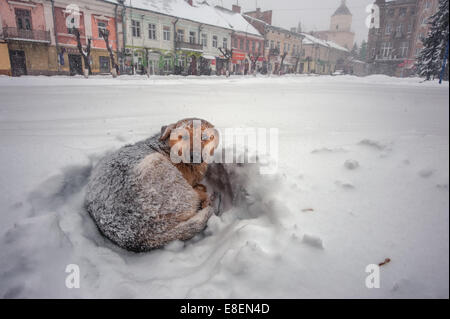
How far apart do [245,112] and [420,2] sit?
2196 mm

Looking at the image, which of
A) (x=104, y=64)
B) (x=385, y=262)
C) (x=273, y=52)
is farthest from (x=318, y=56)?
(x=385, y=262)

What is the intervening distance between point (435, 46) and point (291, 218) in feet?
5.21

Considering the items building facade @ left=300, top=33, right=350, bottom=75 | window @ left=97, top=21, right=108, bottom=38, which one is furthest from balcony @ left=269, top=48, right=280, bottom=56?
window @ left=97, top=21, right=108, bottom=38

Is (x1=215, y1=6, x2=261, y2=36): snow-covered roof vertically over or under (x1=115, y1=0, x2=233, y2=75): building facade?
over

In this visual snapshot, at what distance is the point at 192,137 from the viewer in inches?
81.4

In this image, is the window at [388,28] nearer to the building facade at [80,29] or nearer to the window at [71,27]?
the building facade at [80,29]

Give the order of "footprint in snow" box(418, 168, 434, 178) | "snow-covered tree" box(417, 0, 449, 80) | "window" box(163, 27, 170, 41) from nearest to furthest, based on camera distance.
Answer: "footprint in snow" box(418, 168, 434, 178) → "snow-covered tree" box(417, 0, 449, 80) → "window" box(163, 27, 170, 41)

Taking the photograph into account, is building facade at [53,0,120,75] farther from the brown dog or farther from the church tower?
the church tower

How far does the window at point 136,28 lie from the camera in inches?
662

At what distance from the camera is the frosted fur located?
1.69m

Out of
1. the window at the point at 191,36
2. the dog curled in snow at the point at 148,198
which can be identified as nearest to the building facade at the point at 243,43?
the window at the point at 191,36

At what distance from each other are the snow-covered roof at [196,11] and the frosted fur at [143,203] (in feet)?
47.6

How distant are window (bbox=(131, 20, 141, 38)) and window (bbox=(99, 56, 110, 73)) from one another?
301 centimetres
